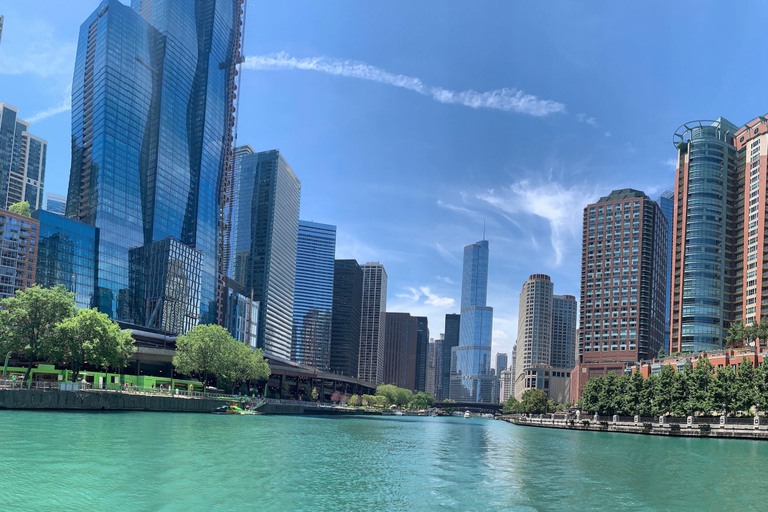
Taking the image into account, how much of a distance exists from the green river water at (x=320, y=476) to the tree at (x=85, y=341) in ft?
164

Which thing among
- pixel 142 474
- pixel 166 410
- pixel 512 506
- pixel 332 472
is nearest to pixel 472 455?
pixel 332 472

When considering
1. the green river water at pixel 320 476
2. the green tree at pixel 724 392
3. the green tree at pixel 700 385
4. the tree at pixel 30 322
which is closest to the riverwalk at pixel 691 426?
the green tree at pixel 724 392

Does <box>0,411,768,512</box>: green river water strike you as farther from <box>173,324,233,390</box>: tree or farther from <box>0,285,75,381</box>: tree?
<box>173,324,233,390</box>: tree

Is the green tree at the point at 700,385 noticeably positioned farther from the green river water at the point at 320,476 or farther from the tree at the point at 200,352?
the tree at the point at 200,352

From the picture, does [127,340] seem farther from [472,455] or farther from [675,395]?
[675,395]

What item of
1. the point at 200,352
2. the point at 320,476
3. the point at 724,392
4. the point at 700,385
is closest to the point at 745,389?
the point at 724,392

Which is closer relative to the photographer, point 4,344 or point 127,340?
point 4,344

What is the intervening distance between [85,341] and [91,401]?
15.9m

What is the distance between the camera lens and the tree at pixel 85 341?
129375 mm

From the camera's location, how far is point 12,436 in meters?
63.0

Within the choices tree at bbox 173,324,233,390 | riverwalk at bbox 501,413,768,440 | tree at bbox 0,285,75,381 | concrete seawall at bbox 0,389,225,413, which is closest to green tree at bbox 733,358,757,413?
riverwalk at bbox 501,413,768,440

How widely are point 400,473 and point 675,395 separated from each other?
106110mm

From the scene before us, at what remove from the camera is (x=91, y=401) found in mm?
119938

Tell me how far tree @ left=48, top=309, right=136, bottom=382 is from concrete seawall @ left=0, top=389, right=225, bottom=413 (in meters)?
10.3
